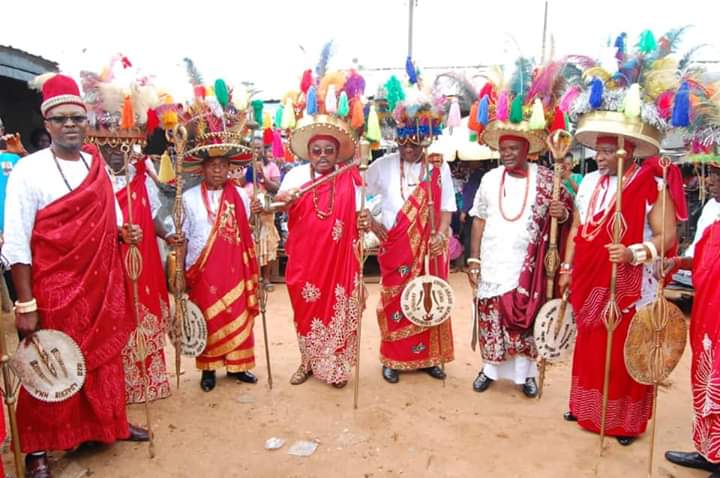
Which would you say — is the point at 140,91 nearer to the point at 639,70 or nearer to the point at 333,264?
the point at 333,264

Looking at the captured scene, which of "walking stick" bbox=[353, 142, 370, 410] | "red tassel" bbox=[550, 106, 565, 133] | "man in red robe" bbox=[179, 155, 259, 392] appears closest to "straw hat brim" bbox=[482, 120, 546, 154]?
"red tassel" bbox=[550, 106, 565, 133]

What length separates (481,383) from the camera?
14.6 feet

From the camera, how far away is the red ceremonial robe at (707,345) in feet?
9.46

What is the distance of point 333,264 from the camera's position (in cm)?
439

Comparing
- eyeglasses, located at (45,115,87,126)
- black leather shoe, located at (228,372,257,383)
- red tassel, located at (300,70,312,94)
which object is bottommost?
black leather shoe, located at (228,372,257,383)

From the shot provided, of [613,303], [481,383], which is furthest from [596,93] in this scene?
[481,383]

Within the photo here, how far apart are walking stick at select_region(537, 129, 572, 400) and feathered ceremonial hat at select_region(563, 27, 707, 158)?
0.75ft

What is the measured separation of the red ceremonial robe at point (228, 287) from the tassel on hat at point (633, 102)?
2844 millimetres

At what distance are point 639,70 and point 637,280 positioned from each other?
131 cm

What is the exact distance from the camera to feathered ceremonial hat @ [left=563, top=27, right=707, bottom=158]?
328 centimetres

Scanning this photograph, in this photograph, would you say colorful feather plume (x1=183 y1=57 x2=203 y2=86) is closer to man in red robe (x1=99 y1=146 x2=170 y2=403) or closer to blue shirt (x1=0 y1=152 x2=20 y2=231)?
man in red robe (x1=99 y1=146 x2=170 y2=403)

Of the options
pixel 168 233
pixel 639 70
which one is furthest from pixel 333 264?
pixel 639 70

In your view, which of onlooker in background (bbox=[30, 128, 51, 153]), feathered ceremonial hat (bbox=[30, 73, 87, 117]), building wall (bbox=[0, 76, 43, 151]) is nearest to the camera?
feathered ceremonial hat (bbox=[30, 73, 87, 117])

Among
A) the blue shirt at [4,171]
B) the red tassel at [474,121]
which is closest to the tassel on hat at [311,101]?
the red tassel at [474,121]
